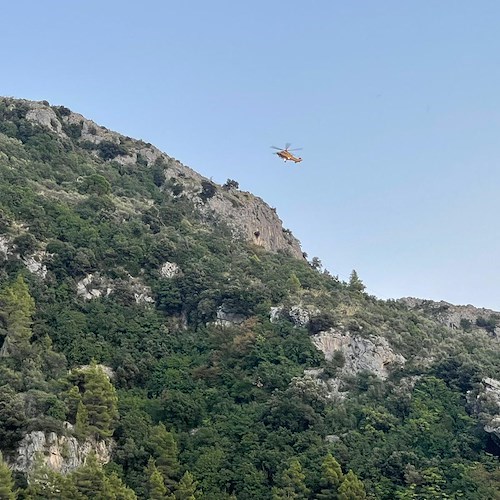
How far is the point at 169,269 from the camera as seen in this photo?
5866 cm

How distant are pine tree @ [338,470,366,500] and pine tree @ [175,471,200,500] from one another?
22.1 feet

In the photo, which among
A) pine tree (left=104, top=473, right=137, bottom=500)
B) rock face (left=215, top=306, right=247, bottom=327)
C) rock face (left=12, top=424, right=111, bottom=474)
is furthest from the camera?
rock face (left=215, top=306, right=247, bottom=327)

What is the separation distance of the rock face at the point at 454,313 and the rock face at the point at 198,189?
14540 mm

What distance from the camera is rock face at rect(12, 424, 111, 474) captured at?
1415 inches

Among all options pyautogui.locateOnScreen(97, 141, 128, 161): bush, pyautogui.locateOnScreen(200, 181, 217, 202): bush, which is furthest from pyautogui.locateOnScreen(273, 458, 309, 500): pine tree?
pyautogui.locateOnScreen(97, 141, 128, 161): bush

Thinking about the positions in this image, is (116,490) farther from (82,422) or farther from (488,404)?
(488,404)

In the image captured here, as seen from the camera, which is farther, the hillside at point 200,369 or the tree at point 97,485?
the hillside at point 200,369

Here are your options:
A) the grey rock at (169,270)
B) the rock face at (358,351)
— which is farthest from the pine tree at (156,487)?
the grey rock at (169,270)

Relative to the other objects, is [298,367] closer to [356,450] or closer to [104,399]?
[356,450]

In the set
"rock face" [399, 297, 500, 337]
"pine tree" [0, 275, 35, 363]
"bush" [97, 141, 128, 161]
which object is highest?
"bush" [97, 141, 128, 161]

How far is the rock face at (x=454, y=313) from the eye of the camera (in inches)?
3078

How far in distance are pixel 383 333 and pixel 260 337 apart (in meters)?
9.11

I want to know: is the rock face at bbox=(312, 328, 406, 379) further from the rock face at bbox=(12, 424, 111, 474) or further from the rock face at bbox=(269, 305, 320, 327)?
the rock face at bbox=(12, 424, 111, 474)

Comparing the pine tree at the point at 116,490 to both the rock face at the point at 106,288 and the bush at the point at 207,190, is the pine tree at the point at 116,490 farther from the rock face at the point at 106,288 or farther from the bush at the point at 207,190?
the bush at the point at 207,190
